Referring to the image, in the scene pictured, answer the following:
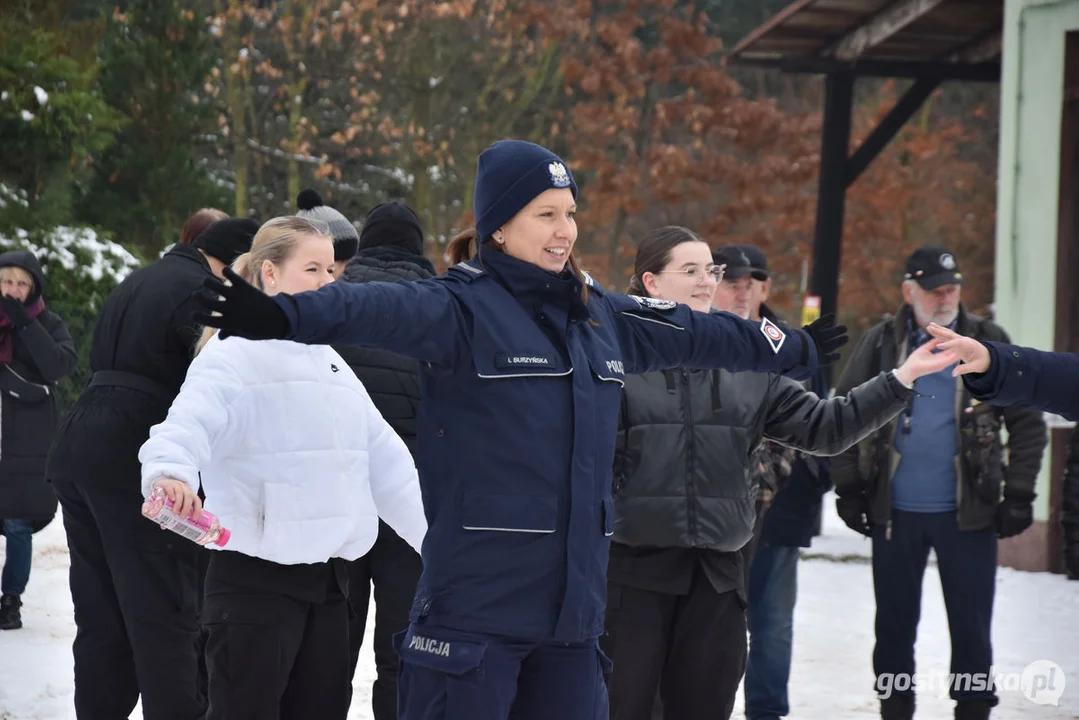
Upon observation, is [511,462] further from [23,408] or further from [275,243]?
Answer: [23,408]

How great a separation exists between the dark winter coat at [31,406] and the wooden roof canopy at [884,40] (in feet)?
19.7

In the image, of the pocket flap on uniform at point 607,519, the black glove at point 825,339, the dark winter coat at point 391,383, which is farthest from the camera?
the dark winter coat at point 391,383

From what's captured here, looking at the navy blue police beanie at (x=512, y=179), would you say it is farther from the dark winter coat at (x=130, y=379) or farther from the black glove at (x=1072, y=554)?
the black glove at (x=1072, y=554)

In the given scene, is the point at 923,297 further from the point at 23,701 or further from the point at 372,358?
the point at 23,701

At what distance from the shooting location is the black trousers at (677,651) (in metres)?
4.57

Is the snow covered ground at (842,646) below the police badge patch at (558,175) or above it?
below

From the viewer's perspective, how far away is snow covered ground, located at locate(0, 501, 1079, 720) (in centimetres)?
679

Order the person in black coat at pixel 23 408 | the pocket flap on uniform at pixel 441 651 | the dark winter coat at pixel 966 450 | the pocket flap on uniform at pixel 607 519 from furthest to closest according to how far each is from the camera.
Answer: the person in black coat at pixel 23 408 → the dark winter coat at pixel 966 450 → the pocket flap on uniform at pixel 607 519 → the pocket flap on uniform at pixel 441 651

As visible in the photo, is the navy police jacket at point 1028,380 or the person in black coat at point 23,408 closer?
the navy police jacket at point 1028,380

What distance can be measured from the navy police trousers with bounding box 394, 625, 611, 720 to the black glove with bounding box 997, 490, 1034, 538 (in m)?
3.03

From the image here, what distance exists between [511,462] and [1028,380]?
145cm

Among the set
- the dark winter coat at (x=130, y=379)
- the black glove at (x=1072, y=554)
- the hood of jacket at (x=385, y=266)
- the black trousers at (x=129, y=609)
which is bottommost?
the black trousers at (x=129, y=609)

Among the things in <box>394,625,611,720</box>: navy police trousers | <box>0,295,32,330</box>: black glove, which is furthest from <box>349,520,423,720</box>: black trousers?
<box>0,295,32,330</box>: black glove

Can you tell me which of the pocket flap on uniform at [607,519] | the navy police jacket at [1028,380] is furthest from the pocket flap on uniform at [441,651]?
the navy police jacket at [1028,380]
